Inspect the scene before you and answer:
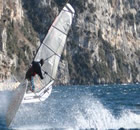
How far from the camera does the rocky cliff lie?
117m

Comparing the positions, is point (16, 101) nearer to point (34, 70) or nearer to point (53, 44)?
point (34, 70)

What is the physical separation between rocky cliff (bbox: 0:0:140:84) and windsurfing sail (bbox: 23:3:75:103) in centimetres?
7787

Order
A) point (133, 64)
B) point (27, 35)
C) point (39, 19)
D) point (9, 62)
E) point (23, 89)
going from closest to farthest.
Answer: point (23, 89)
point (9, 62)
point (27, 35)
point (39, 19)
point (133, 64)

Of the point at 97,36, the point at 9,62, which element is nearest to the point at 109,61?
the point at 97,36

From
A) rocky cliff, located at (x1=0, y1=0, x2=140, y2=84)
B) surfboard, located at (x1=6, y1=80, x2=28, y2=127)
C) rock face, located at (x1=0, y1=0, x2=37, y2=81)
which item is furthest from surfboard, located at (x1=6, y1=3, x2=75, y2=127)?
rocky cliff, located at (x1=0, y1=0, x2=140, y2=84)

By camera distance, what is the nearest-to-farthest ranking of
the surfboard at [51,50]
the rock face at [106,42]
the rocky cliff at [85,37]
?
the surfboard at [51,50]
the rocky cliff at [85,37]
the rock face at [106,42]

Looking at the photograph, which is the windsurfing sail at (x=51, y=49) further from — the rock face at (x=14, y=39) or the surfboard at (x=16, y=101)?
the rock face at (x=14, y=39)

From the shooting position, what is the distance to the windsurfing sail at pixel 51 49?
2367 cm

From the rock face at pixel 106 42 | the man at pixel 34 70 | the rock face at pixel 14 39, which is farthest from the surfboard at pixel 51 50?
the rock face at pixel 106 42

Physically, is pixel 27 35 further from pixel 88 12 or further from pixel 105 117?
pixel 105 117

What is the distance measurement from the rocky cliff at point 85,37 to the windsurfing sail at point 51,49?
77866mm

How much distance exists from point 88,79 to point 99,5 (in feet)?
84.4

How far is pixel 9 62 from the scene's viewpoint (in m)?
104

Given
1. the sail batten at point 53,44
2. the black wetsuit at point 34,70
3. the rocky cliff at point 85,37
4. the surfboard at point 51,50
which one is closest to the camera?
the black wetsuit at point 34,70
